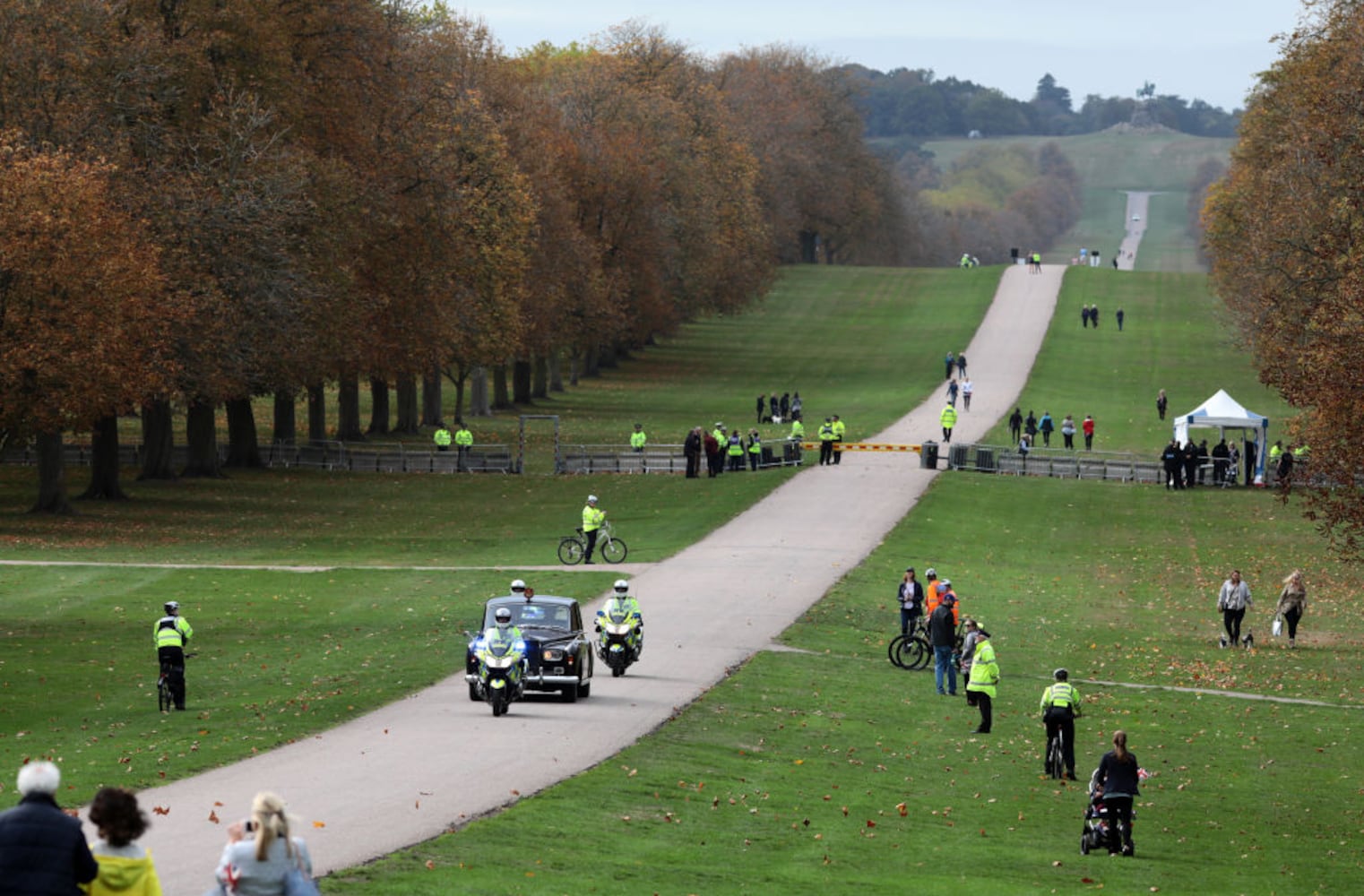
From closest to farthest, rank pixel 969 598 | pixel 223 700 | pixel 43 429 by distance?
1. pixel 223 700
2. pixel 969 598
3. pixel 43 429

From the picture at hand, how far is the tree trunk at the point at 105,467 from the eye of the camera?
53312 millimetres

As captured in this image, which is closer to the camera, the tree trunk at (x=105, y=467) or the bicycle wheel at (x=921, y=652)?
the bicycle wheel at (x=921, y=652)

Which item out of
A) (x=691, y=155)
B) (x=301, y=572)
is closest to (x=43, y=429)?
(x=301, y=572)

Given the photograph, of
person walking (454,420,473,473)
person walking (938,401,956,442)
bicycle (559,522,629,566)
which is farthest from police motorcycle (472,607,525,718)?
person walking (938,401,956,442)

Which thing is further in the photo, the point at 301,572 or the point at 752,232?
the point at 752,232

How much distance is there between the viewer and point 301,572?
4056 cm

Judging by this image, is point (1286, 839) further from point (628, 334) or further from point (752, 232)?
point (752, 232)

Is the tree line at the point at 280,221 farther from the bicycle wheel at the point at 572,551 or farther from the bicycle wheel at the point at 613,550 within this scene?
the bicycle wheel at the point at 613,550

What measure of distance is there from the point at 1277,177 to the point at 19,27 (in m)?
38.6

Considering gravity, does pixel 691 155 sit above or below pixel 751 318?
above

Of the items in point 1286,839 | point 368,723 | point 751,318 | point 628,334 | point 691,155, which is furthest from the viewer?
point 751,318

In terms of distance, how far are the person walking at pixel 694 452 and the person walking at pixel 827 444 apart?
169 inches

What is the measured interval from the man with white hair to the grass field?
4.32 metres

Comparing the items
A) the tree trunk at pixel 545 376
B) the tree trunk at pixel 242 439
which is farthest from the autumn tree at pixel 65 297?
the tree trunk at pixel 545 376
